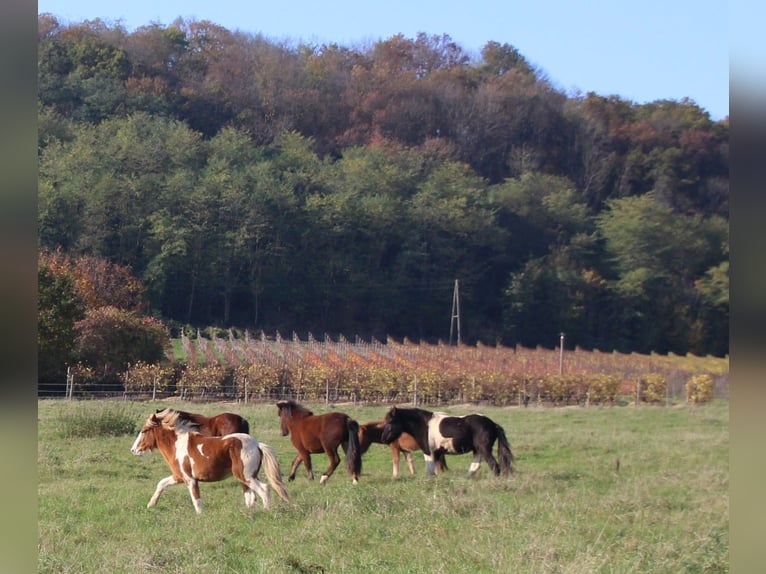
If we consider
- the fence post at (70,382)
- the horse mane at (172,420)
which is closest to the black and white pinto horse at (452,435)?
the horse mane at (172,420)

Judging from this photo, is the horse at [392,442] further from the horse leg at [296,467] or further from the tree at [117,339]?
the tree at [117,339]

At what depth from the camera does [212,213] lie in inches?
271

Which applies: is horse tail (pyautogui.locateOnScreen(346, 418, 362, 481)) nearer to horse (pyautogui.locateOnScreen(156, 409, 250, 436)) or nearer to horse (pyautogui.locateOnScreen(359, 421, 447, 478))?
horse (pyautogui.locateOnScreen(359, 421, 447, 478))

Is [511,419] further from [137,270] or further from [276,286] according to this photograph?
[137,270]

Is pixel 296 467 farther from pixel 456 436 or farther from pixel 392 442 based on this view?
pixel 456 436

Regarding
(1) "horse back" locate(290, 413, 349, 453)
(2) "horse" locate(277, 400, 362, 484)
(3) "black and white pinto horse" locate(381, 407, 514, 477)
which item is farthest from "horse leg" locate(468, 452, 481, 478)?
(1) "horse back" locate(290, 413, 349, 453)

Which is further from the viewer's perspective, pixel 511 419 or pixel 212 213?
pixel 511 419

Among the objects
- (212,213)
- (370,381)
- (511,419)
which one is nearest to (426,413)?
(370,381)

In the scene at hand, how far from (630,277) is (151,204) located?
360cm

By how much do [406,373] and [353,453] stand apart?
1.63 m

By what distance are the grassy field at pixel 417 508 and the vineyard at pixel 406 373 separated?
0.24m

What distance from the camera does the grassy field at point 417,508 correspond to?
4.89 meters

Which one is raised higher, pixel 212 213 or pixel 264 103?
pixel 264 103

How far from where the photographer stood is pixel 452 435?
812 centimetres
